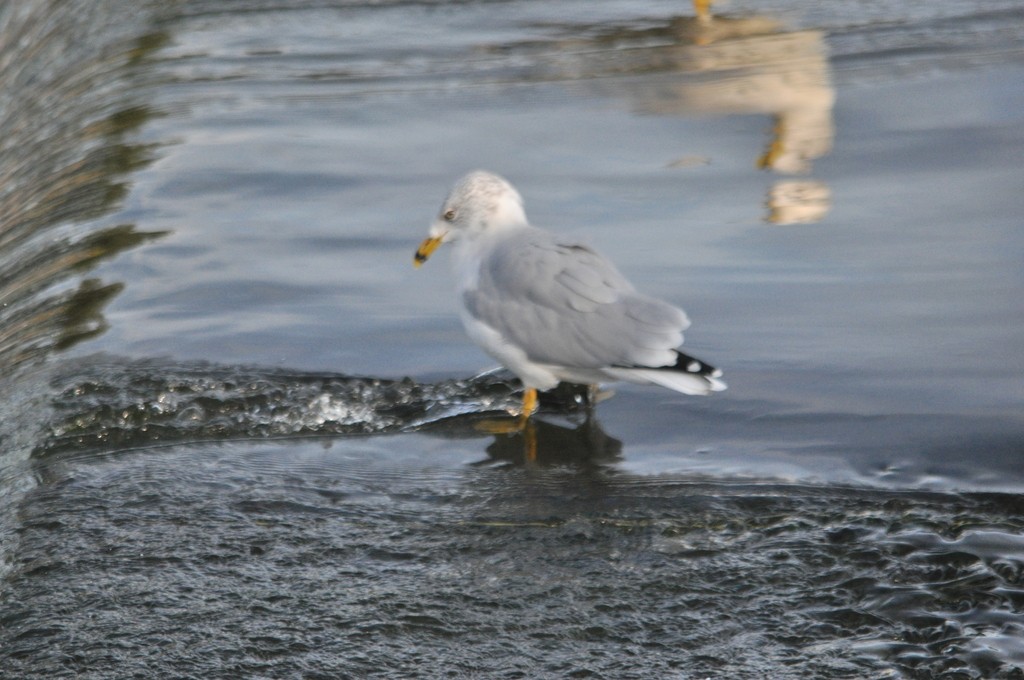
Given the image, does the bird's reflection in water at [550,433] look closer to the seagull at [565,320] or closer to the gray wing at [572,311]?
the seagull at [565,320]

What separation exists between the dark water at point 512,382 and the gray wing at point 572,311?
0.35m

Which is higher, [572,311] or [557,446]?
[572,311]

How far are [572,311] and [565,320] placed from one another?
39 millimetres

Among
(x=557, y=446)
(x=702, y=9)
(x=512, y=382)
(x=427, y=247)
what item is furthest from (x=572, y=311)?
(x=702, y=9)

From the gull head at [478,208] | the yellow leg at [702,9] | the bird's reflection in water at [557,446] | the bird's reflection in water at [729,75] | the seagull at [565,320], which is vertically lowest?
the bird's reflection in water at [557,446]

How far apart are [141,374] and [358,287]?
3.92 feet

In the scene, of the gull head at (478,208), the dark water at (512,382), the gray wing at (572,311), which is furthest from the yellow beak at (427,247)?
the gray wing at (572,311)

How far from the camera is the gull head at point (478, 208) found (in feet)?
17.1

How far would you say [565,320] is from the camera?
470 cm

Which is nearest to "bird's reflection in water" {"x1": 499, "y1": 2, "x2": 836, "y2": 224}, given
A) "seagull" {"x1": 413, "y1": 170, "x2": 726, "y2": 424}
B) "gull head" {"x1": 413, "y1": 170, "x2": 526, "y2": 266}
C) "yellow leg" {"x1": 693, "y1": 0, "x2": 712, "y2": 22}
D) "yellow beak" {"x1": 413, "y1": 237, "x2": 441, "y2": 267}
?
"yellow leg" {"x1": 693, "y1": 0, "x2": 712, "y2": 22}

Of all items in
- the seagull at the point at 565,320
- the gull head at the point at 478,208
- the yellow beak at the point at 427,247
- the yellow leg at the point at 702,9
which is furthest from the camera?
the yellow leg at the point at 702,9

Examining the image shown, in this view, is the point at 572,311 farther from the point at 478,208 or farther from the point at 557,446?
the point at 478,208

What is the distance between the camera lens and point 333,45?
10492 millimetres

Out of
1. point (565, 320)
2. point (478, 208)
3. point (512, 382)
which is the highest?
point (478, 208)
